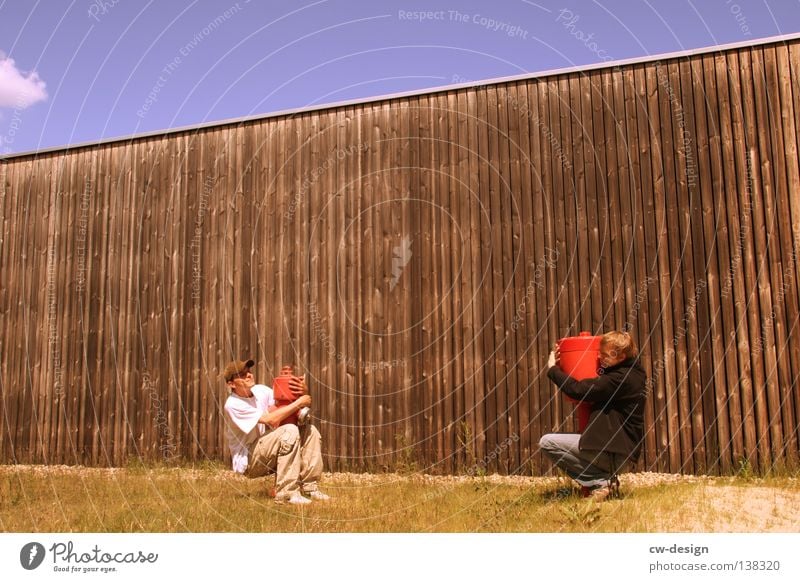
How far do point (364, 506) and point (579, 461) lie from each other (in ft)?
7.31

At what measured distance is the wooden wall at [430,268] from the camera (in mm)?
9766

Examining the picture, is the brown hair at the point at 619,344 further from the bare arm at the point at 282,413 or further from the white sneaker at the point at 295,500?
the white sneaker at the point at 295,500

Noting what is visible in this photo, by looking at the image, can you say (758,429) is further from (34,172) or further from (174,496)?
(34,172)

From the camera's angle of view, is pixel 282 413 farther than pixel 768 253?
No

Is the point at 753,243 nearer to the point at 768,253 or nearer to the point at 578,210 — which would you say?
the point at 768,253

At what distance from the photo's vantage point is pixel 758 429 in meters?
9.41

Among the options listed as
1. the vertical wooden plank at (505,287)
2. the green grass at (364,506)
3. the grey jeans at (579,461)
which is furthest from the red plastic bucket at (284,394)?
the vertical wooden plank at (505,287)

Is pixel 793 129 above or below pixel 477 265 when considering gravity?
above

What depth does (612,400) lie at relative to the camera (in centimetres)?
707

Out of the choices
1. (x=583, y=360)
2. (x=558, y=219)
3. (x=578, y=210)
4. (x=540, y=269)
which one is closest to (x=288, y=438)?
(x=583, y=360)

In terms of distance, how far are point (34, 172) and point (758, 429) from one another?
40.0ft

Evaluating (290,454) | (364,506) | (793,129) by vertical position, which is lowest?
(364,506)

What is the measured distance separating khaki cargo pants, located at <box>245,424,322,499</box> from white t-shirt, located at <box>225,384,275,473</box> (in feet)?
2.38

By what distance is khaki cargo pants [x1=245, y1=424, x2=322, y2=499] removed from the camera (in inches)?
311
